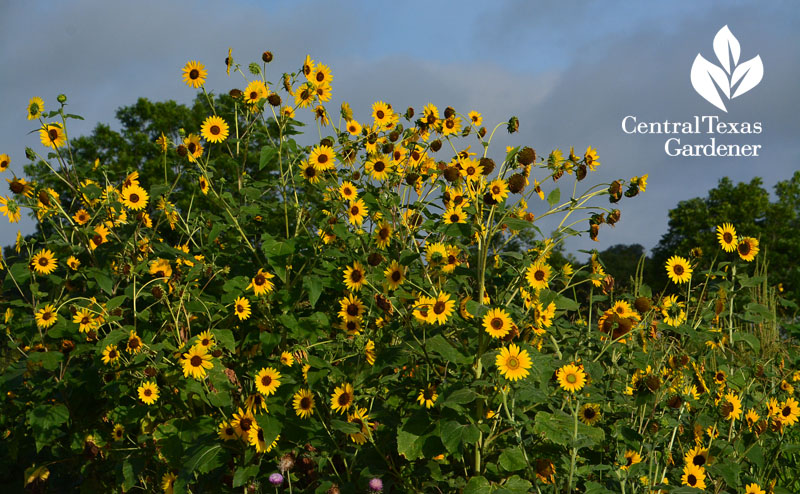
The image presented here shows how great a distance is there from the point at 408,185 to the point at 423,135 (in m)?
0.37

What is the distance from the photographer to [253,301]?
350cm

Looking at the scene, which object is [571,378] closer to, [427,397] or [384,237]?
[427,397]

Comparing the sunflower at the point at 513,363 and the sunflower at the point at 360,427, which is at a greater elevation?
the sunflower at the point at 513,363

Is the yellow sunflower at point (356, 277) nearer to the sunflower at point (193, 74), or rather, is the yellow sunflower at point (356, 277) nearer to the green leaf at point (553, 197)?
the green leaf at point (553, 197)

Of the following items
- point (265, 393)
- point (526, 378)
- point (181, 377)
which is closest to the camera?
point (526, 378)

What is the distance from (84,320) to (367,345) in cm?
163

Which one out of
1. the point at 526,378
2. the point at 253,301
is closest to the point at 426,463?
the point at 526,378

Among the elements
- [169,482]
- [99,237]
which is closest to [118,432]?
[169,482]

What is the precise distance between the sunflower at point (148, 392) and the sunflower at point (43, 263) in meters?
1.27

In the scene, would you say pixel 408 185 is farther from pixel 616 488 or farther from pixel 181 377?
pixel 616 488

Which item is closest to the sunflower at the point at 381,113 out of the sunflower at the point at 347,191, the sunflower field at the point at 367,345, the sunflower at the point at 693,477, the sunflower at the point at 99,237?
the sunflower field at the point at 367,345

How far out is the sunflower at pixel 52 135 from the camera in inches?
167

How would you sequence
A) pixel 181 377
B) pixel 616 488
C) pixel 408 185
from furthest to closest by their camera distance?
1. pixel 408 185
2. pixel 181 377
3. pixel 616 488

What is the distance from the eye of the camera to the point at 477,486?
103 inches
